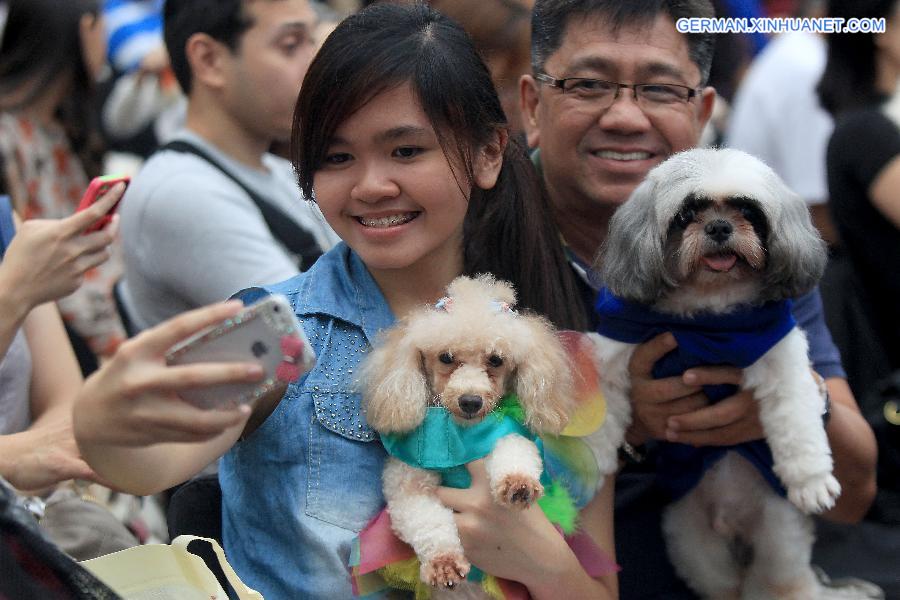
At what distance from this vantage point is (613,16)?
269cm

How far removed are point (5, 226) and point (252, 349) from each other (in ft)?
4.33

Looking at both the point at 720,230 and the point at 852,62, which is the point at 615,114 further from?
the point at 852,62

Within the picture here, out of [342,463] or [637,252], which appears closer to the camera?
[342,463]

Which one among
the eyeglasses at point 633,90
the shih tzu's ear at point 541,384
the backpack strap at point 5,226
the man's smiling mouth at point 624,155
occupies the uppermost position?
the eyeglasses at point 633,90

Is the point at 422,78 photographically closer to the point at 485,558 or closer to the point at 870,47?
the point at 485,558

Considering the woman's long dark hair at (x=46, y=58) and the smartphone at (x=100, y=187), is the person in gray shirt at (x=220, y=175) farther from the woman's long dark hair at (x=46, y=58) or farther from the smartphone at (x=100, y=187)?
the smartphone at (x=100, y=187)

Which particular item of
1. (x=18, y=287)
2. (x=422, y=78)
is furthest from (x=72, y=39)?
(x=422, y=78)

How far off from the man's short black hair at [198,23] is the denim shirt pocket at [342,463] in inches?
75.5

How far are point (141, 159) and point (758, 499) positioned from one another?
378 centimetres

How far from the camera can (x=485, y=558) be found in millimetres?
1937

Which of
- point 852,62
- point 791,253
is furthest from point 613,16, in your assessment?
point 852,62

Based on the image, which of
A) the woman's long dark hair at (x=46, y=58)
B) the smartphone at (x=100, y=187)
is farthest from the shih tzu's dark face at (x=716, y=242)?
the woman's long dark hair at (x=46, y=58)

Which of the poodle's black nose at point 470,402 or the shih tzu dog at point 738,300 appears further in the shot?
the shih tzu dog at point 738,300

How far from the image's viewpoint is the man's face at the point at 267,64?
3592 mm
